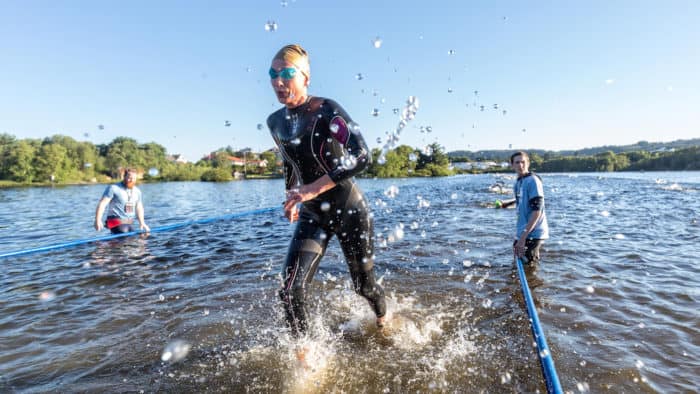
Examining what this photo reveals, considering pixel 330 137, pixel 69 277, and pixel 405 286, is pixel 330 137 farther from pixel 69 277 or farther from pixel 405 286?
pixel 69 277

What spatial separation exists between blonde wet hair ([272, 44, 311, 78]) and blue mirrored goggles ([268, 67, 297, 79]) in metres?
0.06

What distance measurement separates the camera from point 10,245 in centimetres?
1123

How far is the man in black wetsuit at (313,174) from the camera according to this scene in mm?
3008

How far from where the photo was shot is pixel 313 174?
10.7ft

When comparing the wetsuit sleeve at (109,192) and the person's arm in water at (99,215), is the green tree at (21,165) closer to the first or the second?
the wetsuit sleeve at (109,192)

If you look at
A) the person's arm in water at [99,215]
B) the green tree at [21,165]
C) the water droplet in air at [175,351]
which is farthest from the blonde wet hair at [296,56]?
the green tree at [21,165]

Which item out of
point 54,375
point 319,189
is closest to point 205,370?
point 54,375

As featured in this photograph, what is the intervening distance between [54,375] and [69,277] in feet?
14.5

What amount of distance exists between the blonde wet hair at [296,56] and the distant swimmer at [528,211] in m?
4.49

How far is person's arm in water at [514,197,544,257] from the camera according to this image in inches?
225

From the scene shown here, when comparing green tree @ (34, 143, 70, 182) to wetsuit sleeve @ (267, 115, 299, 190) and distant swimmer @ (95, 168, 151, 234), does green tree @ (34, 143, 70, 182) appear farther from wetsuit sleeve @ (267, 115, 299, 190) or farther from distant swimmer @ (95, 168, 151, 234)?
wetsuit sleeve @ (267, 115, 299, 190)

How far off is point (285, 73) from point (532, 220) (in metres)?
4.76

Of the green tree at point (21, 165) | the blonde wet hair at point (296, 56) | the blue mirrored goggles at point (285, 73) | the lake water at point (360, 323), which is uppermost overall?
the green tree at point (21, 165)

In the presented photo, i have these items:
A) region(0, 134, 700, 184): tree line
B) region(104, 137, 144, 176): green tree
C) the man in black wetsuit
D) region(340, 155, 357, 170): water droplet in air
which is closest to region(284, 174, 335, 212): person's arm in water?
the man in black wetsuit
